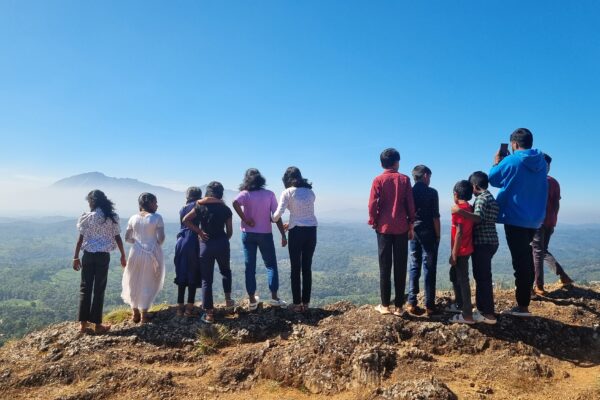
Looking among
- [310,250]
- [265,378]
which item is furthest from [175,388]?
[310,250]

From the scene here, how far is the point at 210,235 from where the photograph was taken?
7113 millimetres

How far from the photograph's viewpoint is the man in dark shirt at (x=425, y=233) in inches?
251

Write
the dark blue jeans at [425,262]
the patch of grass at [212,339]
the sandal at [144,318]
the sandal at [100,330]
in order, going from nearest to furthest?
the patch of grass at [212,339]
the dark blue jeans at [425,262]
the sandal at [100,330]
the sandal at [144,318]

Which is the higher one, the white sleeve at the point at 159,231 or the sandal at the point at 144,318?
the white sleeve at the point at 159,231

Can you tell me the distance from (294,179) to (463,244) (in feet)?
11.4

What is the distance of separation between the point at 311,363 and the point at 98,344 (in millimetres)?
4018

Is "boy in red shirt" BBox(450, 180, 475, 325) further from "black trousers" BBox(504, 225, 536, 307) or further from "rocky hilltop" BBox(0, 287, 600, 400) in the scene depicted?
"black trousers" BBox(504, 225, 536, 307)

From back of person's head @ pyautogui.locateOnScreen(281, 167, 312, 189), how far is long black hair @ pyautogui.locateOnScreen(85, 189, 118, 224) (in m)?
3.68

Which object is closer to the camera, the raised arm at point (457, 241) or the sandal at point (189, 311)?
the raised arm at point (457, 241)

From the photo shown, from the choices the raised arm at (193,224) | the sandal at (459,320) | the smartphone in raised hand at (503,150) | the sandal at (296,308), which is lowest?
Result: the sandal at (296,308)

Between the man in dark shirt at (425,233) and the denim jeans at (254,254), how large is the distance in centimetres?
289

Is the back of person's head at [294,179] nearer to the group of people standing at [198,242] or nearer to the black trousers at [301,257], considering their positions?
the group of people standing at [198,242]

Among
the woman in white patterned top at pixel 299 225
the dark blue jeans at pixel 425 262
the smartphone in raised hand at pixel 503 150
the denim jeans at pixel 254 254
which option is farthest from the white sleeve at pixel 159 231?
the smartphone in raised hand at pixel 503 150

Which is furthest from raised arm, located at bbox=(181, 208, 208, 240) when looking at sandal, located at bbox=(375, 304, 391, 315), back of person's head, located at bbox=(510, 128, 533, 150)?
back of person's head, located at bbox=(510, 128, 533, 150)
